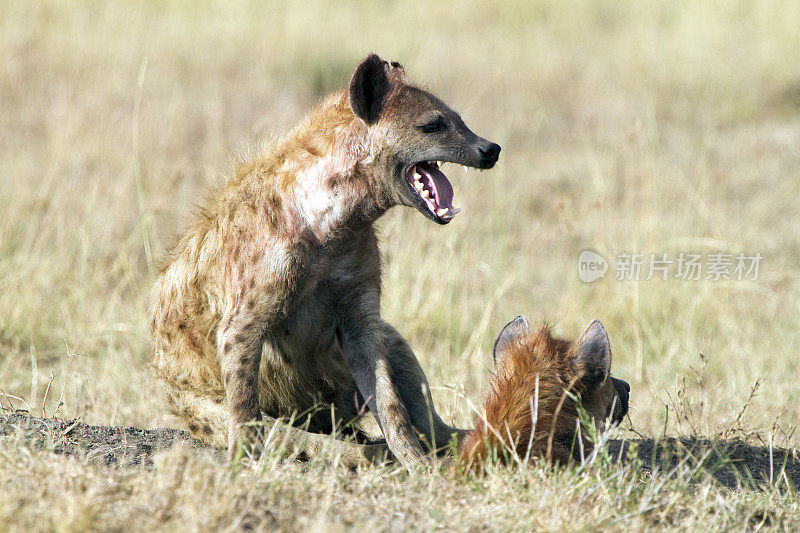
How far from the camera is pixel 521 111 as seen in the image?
11.6 metres

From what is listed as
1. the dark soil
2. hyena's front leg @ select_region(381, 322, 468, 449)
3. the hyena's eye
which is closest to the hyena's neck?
the hyena's eye

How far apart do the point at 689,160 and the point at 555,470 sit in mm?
7827

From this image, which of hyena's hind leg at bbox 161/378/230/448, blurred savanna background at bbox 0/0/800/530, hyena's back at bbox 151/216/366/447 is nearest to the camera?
blurred savanna background at bbox 0/0/800/530

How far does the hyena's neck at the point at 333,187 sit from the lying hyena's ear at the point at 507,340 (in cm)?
73

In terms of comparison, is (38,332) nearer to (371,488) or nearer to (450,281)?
(450,281)

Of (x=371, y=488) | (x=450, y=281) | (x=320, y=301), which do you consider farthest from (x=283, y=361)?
(x=450, y=281)

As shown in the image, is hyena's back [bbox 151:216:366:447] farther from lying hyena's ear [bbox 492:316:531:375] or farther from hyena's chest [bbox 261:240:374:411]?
lying hyena's ear [bbox 492:316:531:375]

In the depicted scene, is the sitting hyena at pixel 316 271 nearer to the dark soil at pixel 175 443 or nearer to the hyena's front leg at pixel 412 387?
the hyena's front leg at pixel 412 387

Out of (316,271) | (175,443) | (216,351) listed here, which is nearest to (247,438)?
(216,351)

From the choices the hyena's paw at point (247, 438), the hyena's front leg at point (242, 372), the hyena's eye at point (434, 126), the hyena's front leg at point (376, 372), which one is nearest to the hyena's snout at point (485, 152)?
the hyena's eye at point (434, 126)

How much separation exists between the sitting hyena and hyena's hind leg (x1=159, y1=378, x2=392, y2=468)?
0.03 feet

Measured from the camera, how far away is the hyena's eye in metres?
4.05

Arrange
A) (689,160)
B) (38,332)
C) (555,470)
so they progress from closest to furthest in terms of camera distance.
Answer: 1. (555,470)
2. (38,332)
3. (689,160)

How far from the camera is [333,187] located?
405 centimetres
